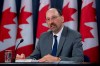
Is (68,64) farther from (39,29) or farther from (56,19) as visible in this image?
(39,29)

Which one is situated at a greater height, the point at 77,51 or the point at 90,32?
the point at 90,32

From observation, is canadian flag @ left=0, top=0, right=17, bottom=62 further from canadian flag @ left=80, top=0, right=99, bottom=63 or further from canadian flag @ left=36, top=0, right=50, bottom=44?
canadian flag @ left=80, top=0, right=99, bottom=63

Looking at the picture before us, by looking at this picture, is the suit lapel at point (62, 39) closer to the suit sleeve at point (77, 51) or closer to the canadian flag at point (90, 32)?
the suit sleeve at point (77, 51)

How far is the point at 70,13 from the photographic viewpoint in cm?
461

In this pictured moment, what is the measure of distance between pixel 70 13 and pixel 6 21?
123 centimetres

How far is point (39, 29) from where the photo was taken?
470 cm

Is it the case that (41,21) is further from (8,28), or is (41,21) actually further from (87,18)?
(87,18)

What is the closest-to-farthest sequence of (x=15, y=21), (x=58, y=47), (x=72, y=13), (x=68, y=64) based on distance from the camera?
1. (x=68, y=64)
2. (x=58, y=47)
3. (x=72, y=13)
4. (x=15, y=21)

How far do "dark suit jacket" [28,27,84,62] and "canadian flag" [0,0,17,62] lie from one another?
117 centimetres

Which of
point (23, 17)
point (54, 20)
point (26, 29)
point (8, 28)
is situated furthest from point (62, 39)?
point (8, 28)

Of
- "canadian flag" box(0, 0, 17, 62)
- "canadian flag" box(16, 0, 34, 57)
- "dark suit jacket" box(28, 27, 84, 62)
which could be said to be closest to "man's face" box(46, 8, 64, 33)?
"dark suit jacket" box(28, 27, 84, 62)

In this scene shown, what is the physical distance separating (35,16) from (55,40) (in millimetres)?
1485

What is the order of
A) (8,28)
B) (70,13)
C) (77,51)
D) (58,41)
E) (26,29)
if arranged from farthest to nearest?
(8,28) → (26,29) → (70,13) → (58,41) → (77,51)

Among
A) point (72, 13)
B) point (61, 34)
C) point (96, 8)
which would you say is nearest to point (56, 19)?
point (61, 34)
